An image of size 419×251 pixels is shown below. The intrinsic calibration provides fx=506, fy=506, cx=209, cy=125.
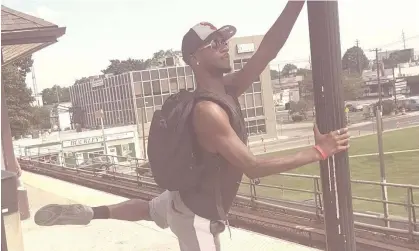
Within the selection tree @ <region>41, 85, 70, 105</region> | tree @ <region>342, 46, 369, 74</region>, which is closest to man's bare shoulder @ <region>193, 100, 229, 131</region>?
tree @ <region>342, 46, 369, 74</region>

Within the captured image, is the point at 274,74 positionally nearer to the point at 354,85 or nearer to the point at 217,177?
the point at 354,85

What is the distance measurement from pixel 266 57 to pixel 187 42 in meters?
0.27

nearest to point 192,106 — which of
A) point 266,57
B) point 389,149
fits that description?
point 266,57

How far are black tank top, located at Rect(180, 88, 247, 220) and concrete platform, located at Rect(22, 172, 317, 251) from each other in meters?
1.29

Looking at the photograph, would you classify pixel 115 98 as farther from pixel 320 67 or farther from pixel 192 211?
pixel 320 67

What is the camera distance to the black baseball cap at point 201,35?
148cm

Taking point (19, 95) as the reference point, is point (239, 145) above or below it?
below

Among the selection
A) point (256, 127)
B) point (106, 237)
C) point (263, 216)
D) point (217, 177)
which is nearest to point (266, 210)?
point (263, 216)

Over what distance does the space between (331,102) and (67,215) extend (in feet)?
3.28

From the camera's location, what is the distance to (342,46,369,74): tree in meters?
1.80

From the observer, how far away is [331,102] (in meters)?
1.40

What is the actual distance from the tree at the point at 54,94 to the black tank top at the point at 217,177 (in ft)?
3.07

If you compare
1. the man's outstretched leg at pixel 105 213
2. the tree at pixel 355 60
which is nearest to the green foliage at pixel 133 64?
the man's outstretched leg at pixel 105 213

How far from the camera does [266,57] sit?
63.2 inches
